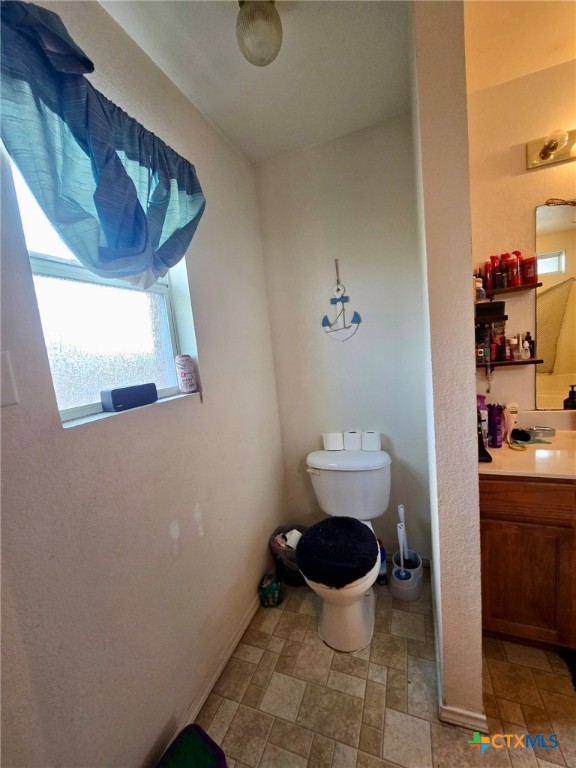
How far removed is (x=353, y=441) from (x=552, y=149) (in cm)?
172

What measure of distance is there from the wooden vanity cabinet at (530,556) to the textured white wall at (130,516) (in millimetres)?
A: 1116

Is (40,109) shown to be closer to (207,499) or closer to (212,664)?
(207,499)

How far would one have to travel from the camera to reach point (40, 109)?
2.22 ft

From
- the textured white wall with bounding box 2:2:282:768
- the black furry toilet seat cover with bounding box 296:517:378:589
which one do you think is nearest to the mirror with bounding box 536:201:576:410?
the black furry toilet seat cover with bounding box 296:517:378:589

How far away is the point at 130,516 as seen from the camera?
888mm

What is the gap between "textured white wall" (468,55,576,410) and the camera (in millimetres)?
1318

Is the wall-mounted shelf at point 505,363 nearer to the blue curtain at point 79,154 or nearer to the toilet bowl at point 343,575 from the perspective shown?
the toilet bowl at point 343,575

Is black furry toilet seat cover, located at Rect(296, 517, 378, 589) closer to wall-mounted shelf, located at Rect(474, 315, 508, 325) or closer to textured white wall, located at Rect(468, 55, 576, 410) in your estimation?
textured white wall, located at Rect(468, 55, 576, 410)

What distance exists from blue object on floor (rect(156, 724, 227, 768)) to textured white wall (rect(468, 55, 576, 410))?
1.86m

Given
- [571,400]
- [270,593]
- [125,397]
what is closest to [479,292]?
[571,400]

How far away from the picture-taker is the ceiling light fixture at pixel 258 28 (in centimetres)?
90

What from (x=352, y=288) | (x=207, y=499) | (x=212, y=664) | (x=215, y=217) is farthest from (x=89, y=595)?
(x=352, y=288)

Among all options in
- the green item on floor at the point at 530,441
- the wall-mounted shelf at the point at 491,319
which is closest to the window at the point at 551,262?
the wall-mounted shelf at the point at 491,319

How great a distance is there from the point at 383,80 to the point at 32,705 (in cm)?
238
